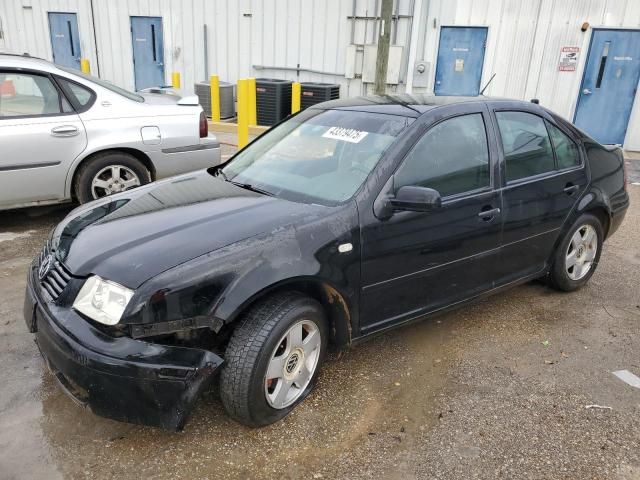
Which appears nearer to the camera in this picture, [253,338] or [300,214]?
[253,338]

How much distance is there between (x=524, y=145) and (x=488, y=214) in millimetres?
685

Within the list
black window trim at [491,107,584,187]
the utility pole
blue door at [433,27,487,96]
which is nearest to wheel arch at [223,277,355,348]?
black window trim at [491,107,584,187]

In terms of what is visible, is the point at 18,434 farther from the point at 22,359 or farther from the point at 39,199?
the point at 39,199

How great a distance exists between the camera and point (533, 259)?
12.5 ft

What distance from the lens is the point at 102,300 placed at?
7.68 feet

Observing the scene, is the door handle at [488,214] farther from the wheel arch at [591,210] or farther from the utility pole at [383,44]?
the utility pole at [383,44]

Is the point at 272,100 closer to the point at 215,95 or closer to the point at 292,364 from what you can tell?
the point at 215,95

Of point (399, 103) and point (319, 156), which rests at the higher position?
point (399, 103)

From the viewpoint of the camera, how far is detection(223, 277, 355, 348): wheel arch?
2.47 metres

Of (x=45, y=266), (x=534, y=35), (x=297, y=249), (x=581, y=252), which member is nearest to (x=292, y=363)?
(x=297, y=249)

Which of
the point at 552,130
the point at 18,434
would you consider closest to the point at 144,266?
the point at 18,434

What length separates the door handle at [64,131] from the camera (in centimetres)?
491

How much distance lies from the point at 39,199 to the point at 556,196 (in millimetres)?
4477

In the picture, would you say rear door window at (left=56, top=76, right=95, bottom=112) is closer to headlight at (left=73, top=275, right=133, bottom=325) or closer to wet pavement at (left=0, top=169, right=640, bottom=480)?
wet pavement at (left=0, top=169, right=640, bottom=480)
